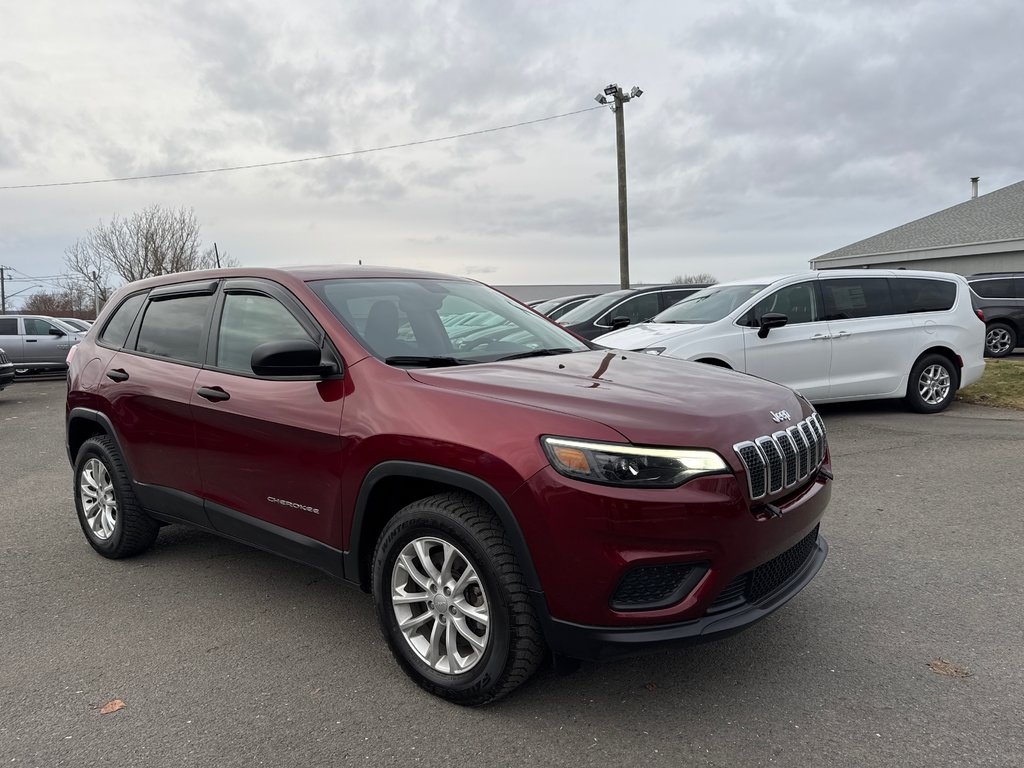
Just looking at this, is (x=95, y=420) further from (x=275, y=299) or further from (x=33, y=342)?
(x=33, y=342)

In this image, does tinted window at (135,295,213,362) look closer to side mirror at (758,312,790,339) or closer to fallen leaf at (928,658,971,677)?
fallen leaf at (928,658,971,677)

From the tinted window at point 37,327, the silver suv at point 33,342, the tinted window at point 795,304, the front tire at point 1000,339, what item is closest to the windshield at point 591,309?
the tinted window at point 795,304

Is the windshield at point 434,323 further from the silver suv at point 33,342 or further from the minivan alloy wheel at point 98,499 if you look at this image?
the silver suv at point 33,342

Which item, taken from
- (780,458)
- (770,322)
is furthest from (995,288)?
(780,458)

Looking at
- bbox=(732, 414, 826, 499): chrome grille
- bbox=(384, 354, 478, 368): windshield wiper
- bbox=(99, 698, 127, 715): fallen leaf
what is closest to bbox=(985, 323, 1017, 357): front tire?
bbox=(732, 414, 826, 499): chrome grille

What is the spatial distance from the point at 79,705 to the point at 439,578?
1.52 meters

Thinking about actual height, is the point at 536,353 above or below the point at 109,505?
above

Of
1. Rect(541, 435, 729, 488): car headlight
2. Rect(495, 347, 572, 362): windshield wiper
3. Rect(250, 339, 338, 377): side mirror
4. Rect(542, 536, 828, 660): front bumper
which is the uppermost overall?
Rect(250, 339, 338, 377): side mirror

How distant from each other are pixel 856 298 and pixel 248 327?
7.30 meters

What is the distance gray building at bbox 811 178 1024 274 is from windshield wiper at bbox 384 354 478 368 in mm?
26505

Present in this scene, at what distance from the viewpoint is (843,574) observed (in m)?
4.02

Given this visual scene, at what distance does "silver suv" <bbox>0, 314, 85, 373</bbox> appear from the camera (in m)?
16.9

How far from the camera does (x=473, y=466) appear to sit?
8.71 ft

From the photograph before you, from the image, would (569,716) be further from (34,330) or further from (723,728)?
(34,330)
